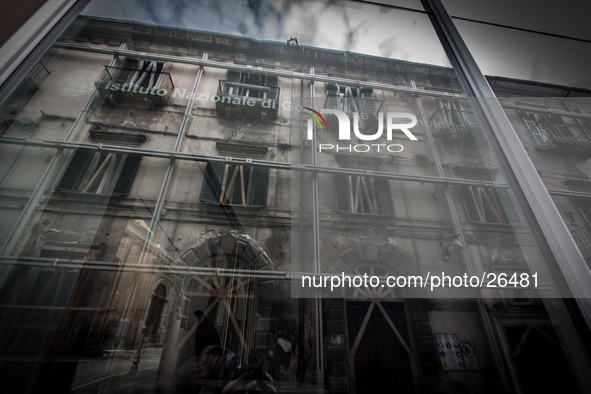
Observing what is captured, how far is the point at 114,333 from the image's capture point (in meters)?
2.35

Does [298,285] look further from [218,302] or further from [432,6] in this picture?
[432,6]

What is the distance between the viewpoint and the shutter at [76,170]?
9.06ft

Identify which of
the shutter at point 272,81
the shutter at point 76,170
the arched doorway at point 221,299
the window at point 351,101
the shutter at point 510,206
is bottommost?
the arched doorway at point 221,299

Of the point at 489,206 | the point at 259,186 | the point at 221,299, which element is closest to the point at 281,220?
the point at 259,186

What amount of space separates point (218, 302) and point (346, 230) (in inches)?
73.8

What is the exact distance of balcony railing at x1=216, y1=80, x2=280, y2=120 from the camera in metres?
3.61

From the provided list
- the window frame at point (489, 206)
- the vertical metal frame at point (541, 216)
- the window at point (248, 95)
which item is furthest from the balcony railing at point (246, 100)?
the window frame at point (489, 206)

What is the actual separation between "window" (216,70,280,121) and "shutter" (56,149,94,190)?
6.43 feet

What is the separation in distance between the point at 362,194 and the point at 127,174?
383cm

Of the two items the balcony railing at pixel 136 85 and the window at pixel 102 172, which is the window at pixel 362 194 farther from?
the window at pixel 102 172

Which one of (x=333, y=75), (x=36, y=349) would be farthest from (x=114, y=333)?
(x=333, y=75)

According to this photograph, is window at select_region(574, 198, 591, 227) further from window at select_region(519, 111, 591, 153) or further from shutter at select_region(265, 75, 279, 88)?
shutter at select_region(265, 75, 279, 88)

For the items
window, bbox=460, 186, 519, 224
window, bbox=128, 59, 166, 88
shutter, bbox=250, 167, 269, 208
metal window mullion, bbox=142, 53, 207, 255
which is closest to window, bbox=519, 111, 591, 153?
window, bbox=460, 186, 519, 224

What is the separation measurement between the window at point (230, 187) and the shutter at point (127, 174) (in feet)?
3.76
